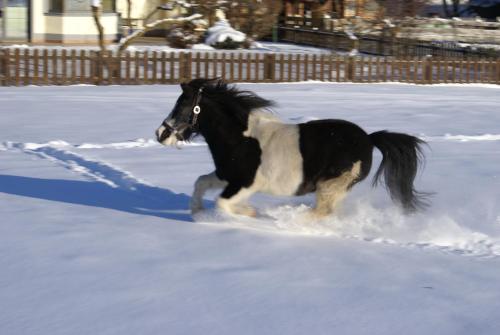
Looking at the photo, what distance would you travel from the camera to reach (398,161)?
8.09m

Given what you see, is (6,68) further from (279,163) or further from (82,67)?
(279,163)

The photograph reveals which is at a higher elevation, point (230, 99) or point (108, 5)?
point (230, 99)

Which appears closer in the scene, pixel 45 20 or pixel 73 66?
pixel 73 66

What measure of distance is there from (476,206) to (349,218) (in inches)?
58.9

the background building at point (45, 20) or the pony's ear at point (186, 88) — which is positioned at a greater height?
the pony's ear at point (186, 88)

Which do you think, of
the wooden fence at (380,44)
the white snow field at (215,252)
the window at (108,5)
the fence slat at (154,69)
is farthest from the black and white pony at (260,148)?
the window at (108,5)

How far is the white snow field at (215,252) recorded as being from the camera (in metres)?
5.45

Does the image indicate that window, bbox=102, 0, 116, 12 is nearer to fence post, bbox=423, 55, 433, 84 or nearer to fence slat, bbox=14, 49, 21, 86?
fence slat, bbox=14, 49, 21, 86

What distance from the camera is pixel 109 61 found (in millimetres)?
22391

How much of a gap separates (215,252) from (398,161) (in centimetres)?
208

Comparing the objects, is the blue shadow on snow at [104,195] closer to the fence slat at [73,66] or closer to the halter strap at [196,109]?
the halter strap at [196,109]

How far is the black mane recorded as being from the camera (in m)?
→ 7.95

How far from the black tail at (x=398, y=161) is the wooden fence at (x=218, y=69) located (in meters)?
14.3

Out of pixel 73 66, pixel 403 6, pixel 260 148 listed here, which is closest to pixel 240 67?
pixel 73 66
